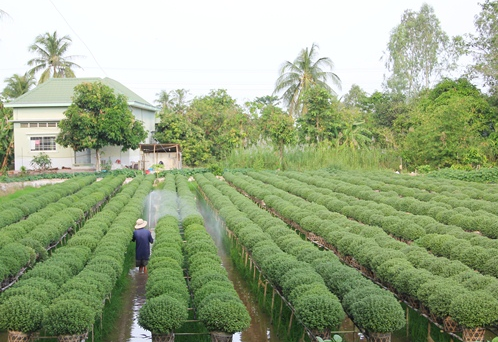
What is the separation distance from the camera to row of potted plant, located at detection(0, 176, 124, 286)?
1327 cm

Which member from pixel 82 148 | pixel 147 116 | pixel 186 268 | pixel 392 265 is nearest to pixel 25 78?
pixel 147 116

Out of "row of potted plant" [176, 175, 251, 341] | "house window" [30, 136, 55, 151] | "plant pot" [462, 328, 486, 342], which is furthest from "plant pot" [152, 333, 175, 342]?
"house window" [30, 136, 55, 151]

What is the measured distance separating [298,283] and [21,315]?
199 inches

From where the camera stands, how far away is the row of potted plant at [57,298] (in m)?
9.59

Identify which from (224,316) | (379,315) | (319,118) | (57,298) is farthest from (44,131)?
(379,315)

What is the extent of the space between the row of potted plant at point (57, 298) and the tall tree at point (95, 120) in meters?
30.1

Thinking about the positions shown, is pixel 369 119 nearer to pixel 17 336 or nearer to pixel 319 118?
pixel 319 118

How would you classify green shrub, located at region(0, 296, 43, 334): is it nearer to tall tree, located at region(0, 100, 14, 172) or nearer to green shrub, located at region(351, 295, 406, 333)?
green shrub, located at region(351, 295, 406, 333)

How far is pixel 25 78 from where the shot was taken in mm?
59656

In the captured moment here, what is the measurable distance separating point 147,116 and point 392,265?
46.4 meters

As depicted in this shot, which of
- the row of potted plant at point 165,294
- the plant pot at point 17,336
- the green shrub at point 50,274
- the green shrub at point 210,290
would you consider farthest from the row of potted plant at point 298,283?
the plant pot at point 17,336

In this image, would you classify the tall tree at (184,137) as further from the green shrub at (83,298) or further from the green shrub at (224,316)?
the green shrub at (224,316)

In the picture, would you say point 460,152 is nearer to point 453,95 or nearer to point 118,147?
point 453,95

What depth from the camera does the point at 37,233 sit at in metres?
16.4
